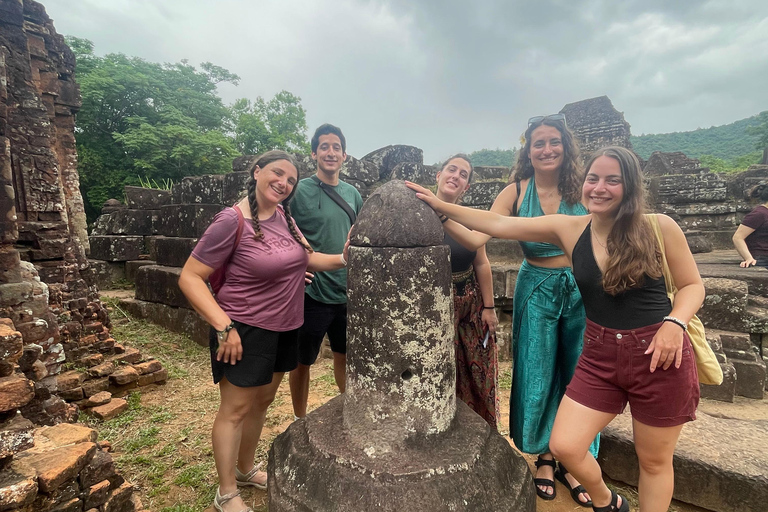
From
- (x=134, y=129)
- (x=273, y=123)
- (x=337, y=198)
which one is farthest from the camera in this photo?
(x=273, y=123)

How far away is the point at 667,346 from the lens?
5.24 ft

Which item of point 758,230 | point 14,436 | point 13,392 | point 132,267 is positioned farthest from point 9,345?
point 758,230

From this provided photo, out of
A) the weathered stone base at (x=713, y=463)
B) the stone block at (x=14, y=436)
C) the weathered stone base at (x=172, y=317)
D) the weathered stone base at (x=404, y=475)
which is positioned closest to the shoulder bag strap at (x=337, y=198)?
the weathered stone base at (x=404, y=475)

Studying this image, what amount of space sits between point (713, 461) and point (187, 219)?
644 centimetres

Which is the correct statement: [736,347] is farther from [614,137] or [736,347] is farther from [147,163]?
[147,163]

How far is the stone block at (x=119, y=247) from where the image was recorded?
27.3 ft

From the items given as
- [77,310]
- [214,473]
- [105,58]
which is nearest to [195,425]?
[214,473]

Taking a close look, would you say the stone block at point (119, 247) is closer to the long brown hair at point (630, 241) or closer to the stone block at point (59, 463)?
the stone block at point (59, 463)

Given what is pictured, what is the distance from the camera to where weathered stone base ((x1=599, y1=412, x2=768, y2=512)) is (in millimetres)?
2305

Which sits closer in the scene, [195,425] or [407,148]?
[195,425]

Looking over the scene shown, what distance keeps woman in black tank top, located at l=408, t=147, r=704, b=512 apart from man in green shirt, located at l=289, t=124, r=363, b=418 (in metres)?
1.17

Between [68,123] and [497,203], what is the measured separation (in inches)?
361

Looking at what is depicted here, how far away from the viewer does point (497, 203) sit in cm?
266

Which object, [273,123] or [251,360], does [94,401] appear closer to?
[251,360]
